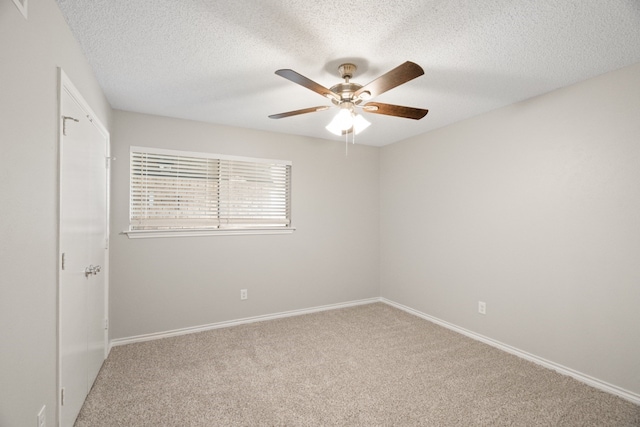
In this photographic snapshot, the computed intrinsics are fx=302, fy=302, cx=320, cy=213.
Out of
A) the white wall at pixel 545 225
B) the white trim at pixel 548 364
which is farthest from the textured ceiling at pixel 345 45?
the white trim at pixel 548 364

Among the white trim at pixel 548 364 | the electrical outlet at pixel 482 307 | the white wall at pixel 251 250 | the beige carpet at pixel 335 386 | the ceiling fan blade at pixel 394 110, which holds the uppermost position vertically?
the ceiling fan blade at pixel 394 110

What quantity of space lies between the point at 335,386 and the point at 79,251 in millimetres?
2001

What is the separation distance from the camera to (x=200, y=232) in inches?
135

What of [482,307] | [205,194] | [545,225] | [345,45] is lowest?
[482,307]

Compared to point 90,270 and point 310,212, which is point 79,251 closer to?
point 90,270

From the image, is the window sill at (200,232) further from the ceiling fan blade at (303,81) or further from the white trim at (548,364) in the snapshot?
the white trim at (548,364)

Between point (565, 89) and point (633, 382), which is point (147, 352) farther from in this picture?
point (565, 89)

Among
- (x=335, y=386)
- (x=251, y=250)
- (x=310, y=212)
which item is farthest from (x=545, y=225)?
(x=251, y=250)

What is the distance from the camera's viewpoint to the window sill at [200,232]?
10.3 ft

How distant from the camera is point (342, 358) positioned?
2.78 meters

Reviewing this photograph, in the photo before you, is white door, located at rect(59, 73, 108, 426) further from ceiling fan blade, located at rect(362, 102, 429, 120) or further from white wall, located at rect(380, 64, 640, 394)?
white wall, located at rect(380, 64, 640, 394)

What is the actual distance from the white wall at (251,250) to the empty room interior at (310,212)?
2 centimetres

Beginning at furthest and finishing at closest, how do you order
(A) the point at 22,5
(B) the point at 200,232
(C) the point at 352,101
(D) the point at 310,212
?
(D) the point at 310,212
(B) the point at 200,232
(C) the point at 352,101
(A) the point at 22,5

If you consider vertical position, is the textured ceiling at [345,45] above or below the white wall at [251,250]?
above
